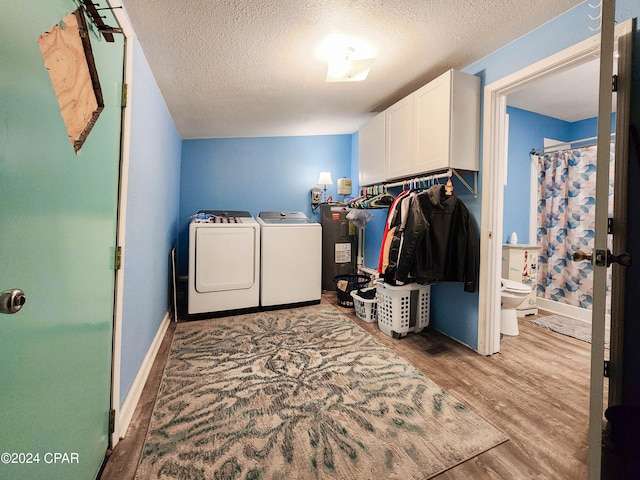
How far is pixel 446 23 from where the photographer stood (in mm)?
1696

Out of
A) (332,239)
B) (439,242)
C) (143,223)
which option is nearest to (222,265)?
(143,223)

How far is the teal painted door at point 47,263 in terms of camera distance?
595 millimetres

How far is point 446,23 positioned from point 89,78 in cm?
188

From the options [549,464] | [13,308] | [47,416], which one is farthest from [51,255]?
[549,464]

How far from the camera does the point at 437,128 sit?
217cm

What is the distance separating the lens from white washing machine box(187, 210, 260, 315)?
288 cm

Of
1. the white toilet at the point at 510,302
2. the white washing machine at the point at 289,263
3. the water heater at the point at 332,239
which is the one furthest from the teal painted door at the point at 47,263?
the water heater at the point at 332,239

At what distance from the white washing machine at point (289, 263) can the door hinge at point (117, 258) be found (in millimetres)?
1876

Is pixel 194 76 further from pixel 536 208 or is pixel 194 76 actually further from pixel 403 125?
pixel 536 208

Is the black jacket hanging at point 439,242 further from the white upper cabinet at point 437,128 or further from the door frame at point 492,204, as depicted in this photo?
the white upper cabinet at point 437,128

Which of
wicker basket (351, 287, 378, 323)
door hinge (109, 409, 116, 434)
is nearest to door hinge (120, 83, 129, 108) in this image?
door hinge (109, 409, 116, 434)

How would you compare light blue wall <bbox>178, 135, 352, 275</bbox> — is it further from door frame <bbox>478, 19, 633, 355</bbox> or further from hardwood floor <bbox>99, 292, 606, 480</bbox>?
door frame <bbox>478, 19, 633, 355</bbox>

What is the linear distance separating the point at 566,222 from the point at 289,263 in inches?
129

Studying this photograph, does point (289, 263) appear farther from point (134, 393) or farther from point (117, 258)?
point (117, 258)
